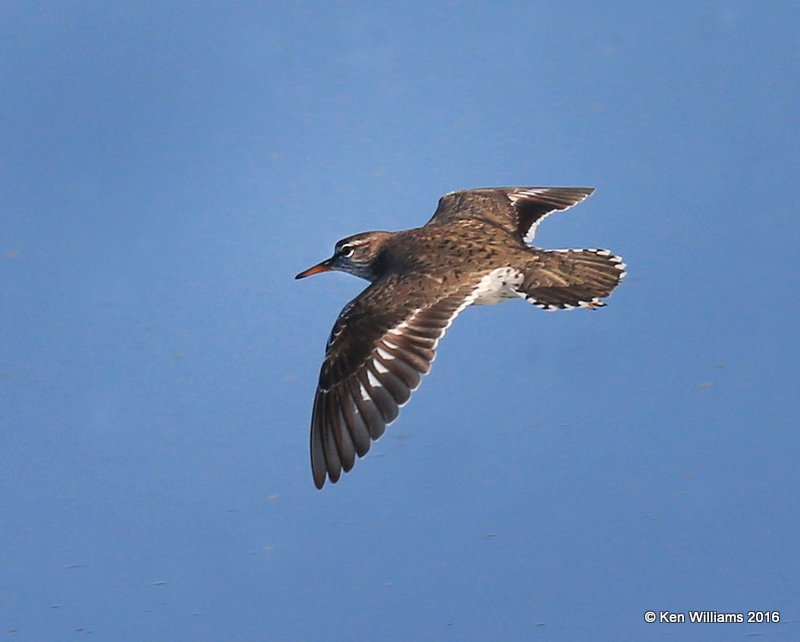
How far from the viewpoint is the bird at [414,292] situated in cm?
661

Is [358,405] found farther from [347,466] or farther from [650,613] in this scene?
[650,613]

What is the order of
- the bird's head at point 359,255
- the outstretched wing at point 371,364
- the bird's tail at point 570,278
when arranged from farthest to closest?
the bird's head at point 359,255 < the bird's tail at point 570,278 < the outstretched wing at point 371,364

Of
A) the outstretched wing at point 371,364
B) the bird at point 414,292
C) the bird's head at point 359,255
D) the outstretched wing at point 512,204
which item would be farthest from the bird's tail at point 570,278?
the bird's head at point 359,255

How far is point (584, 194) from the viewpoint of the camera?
28.0 ft

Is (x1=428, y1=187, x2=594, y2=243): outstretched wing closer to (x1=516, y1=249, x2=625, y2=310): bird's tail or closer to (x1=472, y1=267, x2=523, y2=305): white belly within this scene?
(x1=516, y1=249, x2=625, y2=310): bird's tail

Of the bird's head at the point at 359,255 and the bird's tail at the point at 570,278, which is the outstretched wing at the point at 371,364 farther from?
the bird's head at the point at 359,255

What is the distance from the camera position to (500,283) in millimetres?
7211

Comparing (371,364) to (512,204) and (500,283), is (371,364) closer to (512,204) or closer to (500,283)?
(500,283)

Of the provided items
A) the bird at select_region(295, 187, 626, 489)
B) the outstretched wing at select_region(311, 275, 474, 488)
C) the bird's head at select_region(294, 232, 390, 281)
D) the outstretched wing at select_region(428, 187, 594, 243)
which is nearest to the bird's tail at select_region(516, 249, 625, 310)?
the bird at select_region(295, 187, 626, 489)

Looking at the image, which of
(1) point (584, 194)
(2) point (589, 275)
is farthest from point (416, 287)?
(1) point (584, 194)

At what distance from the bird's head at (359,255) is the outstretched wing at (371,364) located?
93 cm

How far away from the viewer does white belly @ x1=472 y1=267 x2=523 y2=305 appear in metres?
7.16

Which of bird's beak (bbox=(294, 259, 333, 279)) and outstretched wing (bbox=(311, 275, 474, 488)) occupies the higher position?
bird's beak (bbox=(294, 259, 333, 279))

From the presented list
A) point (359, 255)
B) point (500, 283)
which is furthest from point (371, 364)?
point (359, 255)
